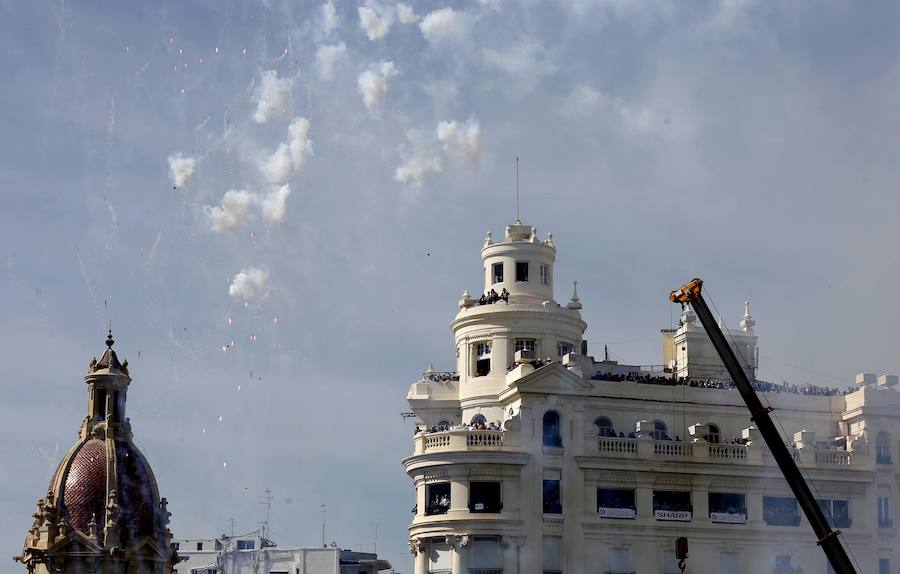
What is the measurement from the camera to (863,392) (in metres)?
145

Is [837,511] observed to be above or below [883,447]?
below

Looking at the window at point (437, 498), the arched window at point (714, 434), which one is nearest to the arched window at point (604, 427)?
the arched window at point (714, 434)

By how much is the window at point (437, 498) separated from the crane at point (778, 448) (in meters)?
36.9

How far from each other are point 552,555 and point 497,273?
2615 centimetres

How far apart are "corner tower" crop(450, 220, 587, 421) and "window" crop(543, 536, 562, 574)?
1258cm

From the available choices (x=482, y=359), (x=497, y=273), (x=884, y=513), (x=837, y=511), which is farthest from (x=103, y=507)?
(x=884, y=513)

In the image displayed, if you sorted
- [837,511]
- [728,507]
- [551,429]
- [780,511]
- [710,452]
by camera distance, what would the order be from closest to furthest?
1. [551,429]
2. [728,507]
3. [710,452]
4. [780,511]
5. [837,511]

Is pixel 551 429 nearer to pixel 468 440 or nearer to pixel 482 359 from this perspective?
pixel 468 440

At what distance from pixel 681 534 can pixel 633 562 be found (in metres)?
4.61

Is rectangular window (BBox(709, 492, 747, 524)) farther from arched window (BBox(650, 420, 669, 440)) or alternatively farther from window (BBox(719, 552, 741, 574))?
arched window (BBox(650, 420, 669, 440))

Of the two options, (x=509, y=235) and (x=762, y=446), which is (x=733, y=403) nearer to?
(x=762, y=446)

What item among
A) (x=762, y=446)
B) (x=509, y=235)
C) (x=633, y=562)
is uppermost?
(x=509, y=235)

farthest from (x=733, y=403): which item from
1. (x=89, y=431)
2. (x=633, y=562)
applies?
(x=89, y=431)

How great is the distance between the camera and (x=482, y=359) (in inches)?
5782
